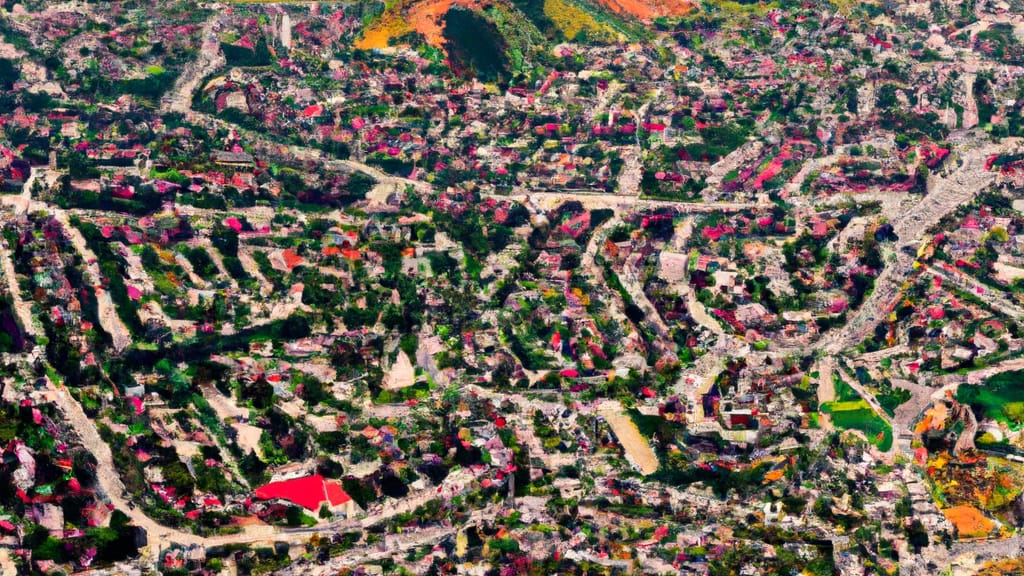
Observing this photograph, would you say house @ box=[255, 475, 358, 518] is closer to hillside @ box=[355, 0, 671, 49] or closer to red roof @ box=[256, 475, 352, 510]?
red roof @ box=[256, 475, 352, 510]

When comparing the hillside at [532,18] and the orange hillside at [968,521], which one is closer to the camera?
the orange hillside at [968,521]

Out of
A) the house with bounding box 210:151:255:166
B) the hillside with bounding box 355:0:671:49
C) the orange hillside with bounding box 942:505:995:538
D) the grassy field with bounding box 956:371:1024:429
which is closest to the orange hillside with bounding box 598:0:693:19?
the hillside with bounding box 355:0:671:49

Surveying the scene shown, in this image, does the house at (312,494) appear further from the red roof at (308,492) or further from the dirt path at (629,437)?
the dirt path at (629,437)

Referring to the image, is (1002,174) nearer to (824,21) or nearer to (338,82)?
(824,21)

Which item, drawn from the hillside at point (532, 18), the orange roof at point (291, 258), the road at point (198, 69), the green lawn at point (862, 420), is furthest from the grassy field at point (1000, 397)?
the road at point (198, 69)

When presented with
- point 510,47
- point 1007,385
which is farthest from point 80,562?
point 510,47

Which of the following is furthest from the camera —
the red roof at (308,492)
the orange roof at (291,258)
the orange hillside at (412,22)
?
the orange hillside at (412,22)

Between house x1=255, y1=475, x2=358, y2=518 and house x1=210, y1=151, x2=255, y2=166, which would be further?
house x1=210, y1=151, x2=255, y2=166

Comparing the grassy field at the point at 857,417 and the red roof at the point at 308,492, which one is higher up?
the grassy field at the point at 857,417

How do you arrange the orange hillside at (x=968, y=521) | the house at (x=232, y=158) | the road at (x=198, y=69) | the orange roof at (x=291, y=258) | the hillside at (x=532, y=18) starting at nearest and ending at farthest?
the orange hillside at (x=968, y=521)
the orange roof at (x=291, y=258)
the house at (x=232, y=158)
the road at (x=198, y=69)
the hillside at (x=532, y=18)
